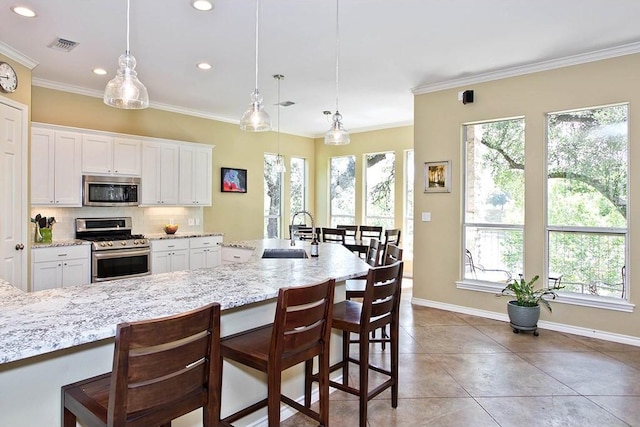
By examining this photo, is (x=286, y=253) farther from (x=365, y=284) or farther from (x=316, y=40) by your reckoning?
(x=316, y=40)

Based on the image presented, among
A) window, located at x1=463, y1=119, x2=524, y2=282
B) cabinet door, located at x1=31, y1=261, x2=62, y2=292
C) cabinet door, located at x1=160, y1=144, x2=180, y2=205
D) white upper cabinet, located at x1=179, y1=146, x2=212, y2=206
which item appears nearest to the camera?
cabinet door, located at x1=31, y1=261, x2=62, y2=292

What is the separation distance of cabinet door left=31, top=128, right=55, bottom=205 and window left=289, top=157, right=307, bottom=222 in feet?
14.5

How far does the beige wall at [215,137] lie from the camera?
5000 millimetres

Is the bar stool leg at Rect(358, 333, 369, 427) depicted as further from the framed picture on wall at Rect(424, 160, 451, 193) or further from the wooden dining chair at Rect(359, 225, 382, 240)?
the wooden dining chair at Rect(359, 225, 382, 240)

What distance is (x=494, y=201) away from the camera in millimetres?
4758

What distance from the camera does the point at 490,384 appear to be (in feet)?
9.70

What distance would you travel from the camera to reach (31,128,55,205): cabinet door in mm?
4449

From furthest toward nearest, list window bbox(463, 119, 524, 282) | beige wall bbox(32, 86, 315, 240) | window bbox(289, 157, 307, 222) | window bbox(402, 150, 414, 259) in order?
window bbox(289, 157, 307, 222) < window bbox(402, 150, 414, 259) < beige wall bbox(32, 86, 315, 240) < window bbox(463, 119, 524, 282)

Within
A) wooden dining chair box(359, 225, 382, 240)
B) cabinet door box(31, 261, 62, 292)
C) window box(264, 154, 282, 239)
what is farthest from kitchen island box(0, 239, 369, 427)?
window box(264, 154, 282, 239)

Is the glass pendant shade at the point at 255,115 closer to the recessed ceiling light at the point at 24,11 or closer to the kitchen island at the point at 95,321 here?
the kitchen island at the point at 95,321

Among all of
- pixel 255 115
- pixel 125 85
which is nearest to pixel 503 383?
→ pixel 255 115

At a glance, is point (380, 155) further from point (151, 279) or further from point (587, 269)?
point (151, 279)

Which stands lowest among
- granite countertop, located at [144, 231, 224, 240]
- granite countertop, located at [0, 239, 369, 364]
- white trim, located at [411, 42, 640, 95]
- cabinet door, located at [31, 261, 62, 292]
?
cabinet door, located at [31, 261, 62, 292]

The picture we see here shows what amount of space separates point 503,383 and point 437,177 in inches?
109
